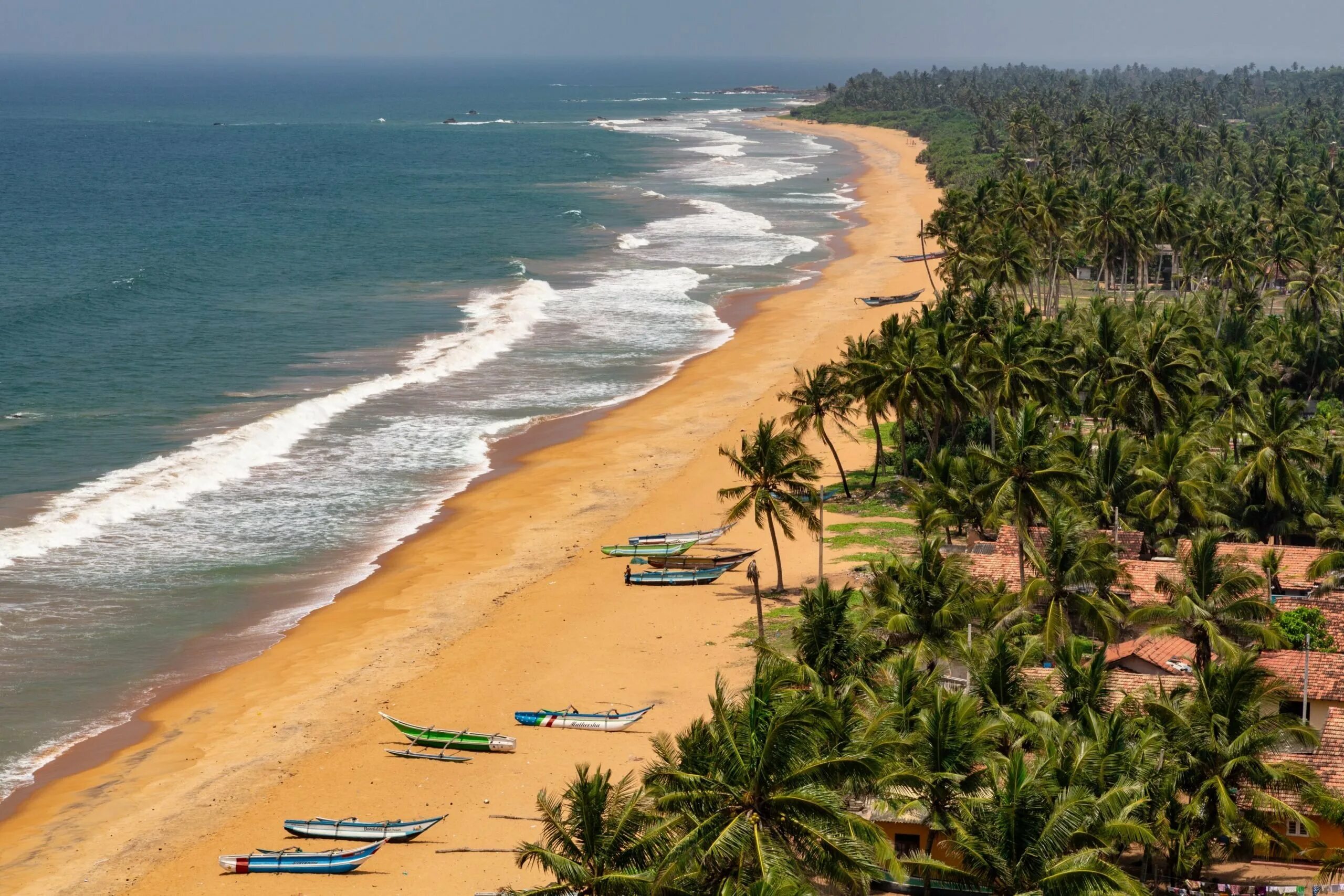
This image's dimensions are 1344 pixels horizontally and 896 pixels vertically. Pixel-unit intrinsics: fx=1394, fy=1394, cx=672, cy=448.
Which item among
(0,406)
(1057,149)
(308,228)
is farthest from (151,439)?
(1057,149)

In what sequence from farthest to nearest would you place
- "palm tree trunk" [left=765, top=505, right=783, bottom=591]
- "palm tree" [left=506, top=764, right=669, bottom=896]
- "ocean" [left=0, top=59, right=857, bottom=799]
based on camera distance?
"ocean" [left=0, top=59, right=857, bottom=799]
"palm tree trunk" [left=765, top=505, right=783, bottom=591]
"palm tree" [left=506, top=764, right=669, bottom=896]

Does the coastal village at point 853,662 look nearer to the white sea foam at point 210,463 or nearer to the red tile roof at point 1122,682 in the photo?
the red tile roof at point 1122,682

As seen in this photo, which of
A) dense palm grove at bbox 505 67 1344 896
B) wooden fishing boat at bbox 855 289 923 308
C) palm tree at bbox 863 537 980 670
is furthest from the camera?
wooden fishing boat at bbox 855 289 923 308

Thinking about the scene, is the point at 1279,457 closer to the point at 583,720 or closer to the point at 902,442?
the point at 902,442

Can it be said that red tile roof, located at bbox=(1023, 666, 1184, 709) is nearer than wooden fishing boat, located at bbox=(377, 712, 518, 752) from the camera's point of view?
Yes

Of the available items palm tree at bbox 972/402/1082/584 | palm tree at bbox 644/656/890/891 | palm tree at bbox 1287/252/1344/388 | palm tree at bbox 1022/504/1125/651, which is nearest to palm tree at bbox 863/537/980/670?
palm tree at bbox 1022/504/1125/651

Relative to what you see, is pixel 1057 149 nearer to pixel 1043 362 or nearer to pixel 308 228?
pixel 308 228

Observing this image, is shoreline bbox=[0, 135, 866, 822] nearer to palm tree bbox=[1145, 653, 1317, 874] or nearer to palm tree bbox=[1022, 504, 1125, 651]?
palm tree bbox=[1022, 504, 1125, 651]
